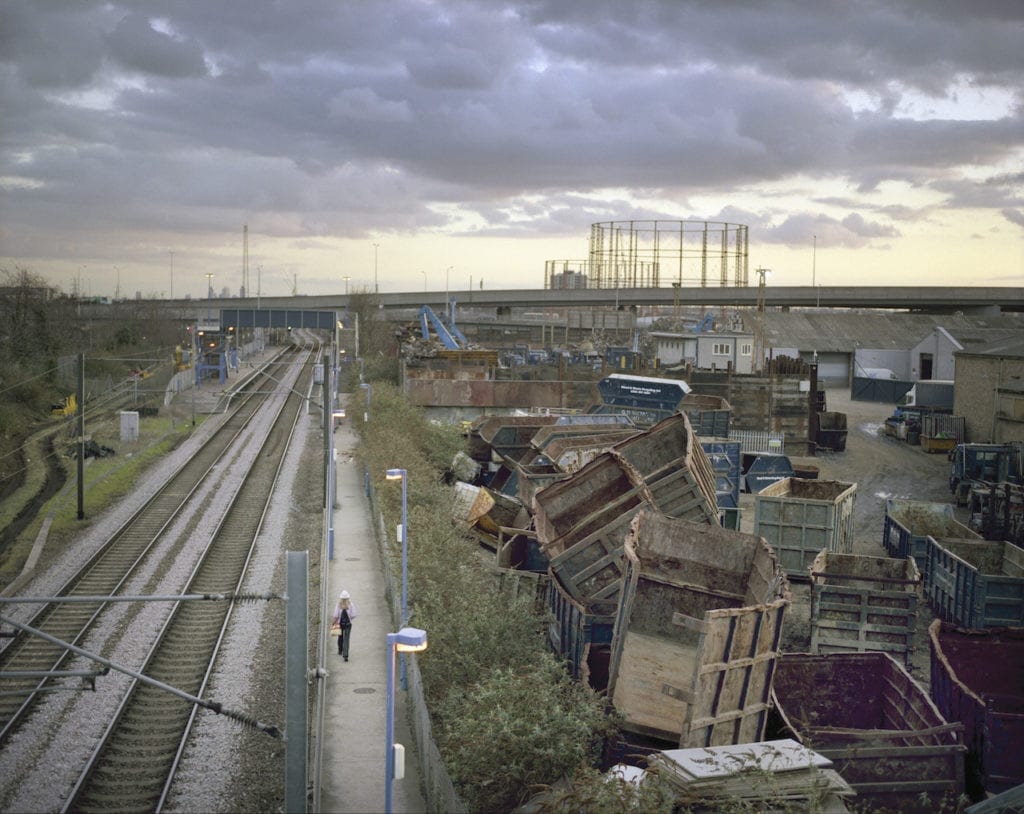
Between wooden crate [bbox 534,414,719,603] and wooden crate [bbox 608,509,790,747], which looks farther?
wooden crate [bbox 534,414,719,603]

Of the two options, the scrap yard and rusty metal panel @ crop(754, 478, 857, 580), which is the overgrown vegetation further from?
rusty metal panel @ crop(754, 478, 857, 580)

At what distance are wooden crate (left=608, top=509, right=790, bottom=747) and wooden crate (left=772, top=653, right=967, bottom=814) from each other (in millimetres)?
785

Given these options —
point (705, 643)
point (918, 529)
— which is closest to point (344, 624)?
point (705, 643)

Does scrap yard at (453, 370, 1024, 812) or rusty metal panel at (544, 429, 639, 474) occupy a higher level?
rusty metal panel at (544, 429, 639, 474)

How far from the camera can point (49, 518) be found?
28.0m

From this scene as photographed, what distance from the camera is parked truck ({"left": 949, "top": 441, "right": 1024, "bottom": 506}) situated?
3312cm

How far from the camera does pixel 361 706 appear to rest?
16.2 metres

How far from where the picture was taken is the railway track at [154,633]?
1338 cm

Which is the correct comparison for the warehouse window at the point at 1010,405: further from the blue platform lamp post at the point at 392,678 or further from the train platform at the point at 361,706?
the blue platform lamp post at the point at 392,678

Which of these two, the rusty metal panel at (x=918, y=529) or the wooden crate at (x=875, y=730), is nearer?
the wooden crate at (x=875, y=730)

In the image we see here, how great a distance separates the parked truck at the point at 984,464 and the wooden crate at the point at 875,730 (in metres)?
21.1

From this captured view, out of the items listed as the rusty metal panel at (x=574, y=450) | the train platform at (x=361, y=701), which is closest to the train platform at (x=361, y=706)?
the train platform at (x=361, y=701)

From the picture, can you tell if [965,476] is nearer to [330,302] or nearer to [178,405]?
[178,405]

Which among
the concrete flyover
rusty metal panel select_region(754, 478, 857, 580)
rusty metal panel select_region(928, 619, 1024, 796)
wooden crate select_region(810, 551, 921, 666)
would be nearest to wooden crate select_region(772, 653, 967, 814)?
rusty metal panel select_region(928, 619, 1024, 796)
